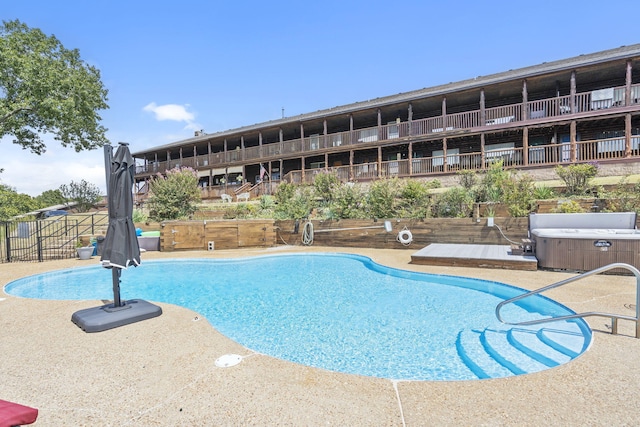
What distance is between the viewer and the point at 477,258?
7.45 metres

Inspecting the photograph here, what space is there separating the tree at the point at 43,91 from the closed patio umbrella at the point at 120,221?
18301 mm

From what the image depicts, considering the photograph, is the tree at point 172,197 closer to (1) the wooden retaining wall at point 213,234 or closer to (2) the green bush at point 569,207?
(1) the wooden retaining wall at point 213,234

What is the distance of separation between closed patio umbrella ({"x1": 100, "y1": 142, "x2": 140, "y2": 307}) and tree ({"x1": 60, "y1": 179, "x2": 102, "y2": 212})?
37162 mm

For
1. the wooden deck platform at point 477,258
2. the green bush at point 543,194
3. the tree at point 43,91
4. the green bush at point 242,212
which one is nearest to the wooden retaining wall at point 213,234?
the green bush at point 242,212

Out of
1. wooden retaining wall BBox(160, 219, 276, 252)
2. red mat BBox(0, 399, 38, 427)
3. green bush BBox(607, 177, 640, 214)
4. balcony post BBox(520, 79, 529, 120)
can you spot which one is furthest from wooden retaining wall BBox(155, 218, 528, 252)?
balcony post BBox(520, 79, 529, 120)

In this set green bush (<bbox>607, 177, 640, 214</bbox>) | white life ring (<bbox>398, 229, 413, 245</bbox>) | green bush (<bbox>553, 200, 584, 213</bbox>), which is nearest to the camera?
green bush (<bbox>607, 177, 640, 214</bbox>)

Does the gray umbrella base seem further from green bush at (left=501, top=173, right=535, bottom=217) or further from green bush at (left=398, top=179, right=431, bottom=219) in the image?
green bush at (left=501, top=173, right=535, bottom=217)

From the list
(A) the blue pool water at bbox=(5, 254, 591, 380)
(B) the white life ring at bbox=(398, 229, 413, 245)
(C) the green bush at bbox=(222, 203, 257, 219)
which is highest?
(C) the green bush at bbox=(222, 203, 257, 219)

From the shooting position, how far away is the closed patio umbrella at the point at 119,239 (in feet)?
13.7

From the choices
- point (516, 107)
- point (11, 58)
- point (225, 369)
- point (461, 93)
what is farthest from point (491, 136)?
point (11, 58)

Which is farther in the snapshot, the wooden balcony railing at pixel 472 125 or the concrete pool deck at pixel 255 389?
the wooden balcony railing at pixel 472 125

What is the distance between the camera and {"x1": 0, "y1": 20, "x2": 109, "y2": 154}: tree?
17.1 m

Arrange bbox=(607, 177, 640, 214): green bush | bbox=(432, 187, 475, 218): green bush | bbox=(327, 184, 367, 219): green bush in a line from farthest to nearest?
bbox=(327, 184, 367, 219): green bush → bbox=(432, 187, 475, 218): green bush → bbox=(607, 177, 640, 214): green bush

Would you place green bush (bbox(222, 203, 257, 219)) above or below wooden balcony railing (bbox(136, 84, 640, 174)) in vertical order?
below
